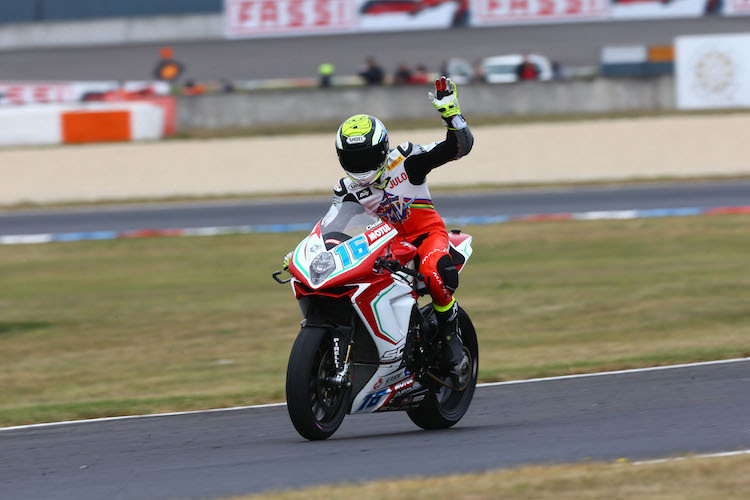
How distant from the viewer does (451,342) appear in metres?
7.48

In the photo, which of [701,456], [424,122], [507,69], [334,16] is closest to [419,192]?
[701,456]

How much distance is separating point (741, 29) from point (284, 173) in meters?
21.4

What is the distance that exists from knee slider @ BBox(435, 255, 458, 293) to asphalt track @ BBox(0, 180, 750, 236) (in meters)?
13.7

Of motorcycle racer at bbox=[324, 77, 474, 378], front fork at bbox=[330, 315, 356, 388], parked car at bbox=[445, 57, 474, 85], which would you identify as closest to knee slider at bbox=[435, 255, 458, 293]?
motorcycle racer at bbox=[324, 77, 474, 378]

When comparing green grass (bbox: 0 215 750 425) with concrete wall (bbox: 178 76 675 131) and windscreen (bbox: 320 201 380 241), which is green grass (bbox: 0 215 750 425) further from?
concrete wall (bbox: 178 76 675 131)

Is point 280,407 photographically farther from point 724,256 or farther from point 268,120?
point 268,120

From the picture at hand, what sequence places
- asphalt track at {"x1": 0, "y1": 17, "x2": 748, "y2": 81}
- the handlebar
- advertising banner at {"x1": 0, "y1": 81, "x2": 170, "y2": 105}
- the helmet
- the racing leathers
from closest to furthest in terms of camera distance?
the handlebar → the helmet → the racing leathers → advertising banner at {"x1": 0, "y1": 81, "x2": 170, "y2": 105} → asphalt track at {"x1": 0, "y1": 17, "x2": 748, "y2": 81}

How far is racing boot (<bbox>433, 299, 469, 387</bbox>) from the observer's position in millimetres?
7426

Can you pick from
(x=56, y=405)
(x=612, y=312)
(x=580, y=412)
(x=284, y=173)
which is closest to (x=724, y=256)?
(x=612, y=312)

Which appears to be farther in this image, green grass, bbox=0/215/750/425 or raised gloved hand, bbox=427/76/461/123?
green grass, bbox=0/215/750/425

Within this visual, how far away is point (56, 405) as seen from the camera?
910 cm

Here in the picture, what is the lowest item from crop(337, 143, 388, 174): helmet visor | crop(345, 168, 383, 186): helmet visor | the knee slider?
the knee slider

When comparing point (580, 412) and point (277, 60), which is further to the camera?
point (277, 60)

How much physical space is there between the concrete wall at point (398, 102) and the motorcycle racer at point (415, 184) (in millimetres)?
27459
